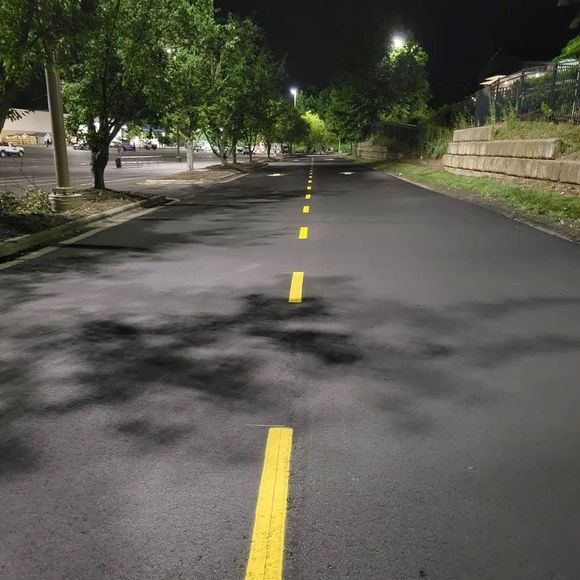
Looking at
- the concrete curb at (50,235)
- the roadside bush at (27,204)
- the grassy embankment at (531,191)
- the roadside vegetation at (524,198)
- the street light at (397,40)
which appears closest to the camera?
the concrete curb at (50,235)

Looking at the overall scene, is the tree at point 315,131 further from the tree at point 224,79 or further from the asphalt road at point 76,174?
the tree at point 224,79

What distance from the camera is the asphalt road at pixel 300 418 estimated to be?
105 inches

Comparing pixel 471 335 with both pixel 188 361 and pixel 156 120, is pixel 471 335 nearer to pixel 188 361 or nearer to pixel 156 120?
pixel 188 361

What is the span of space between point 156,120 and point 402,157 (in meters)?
29.4

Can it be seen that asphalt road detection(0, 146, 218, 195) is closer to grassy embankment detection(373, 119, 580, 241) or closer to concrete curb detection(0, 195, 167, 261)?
concrete curb detection(0, 195, 167, 261)

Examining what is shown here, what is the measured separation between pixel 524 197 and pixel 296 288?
10824mm

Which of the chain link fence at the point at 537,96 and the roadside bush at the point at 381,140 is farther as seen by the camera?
the roadside bush at the point at 381,140

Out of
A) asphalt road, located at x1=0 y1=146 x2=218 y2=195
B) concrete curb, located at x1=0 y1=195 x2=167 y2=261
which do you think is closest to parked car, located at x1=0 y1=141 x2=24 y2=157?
asphalt road, located at x1=0 y1=146 x2=218 y2=195

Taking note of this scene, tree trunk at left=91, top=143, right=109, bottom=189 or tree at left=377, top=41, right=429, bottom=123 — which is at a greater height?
tree at left=377, top=41, right=429, bottom=123

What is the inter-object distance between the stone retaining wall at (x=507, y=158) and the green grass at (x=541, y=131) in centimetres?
37

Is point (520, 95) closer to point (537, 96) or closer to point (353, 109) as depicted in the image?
point (537, 96)

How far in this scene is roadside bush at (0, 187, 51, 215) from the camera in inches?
503

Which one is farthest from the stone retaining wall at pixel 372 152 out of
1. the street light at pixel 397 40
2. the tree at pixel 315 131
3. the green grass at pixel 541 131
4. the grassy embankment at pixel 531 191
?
the tree at pixel 315 131

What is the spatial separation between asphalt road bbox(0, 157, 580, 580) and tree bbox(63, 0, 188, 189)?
409 inches
